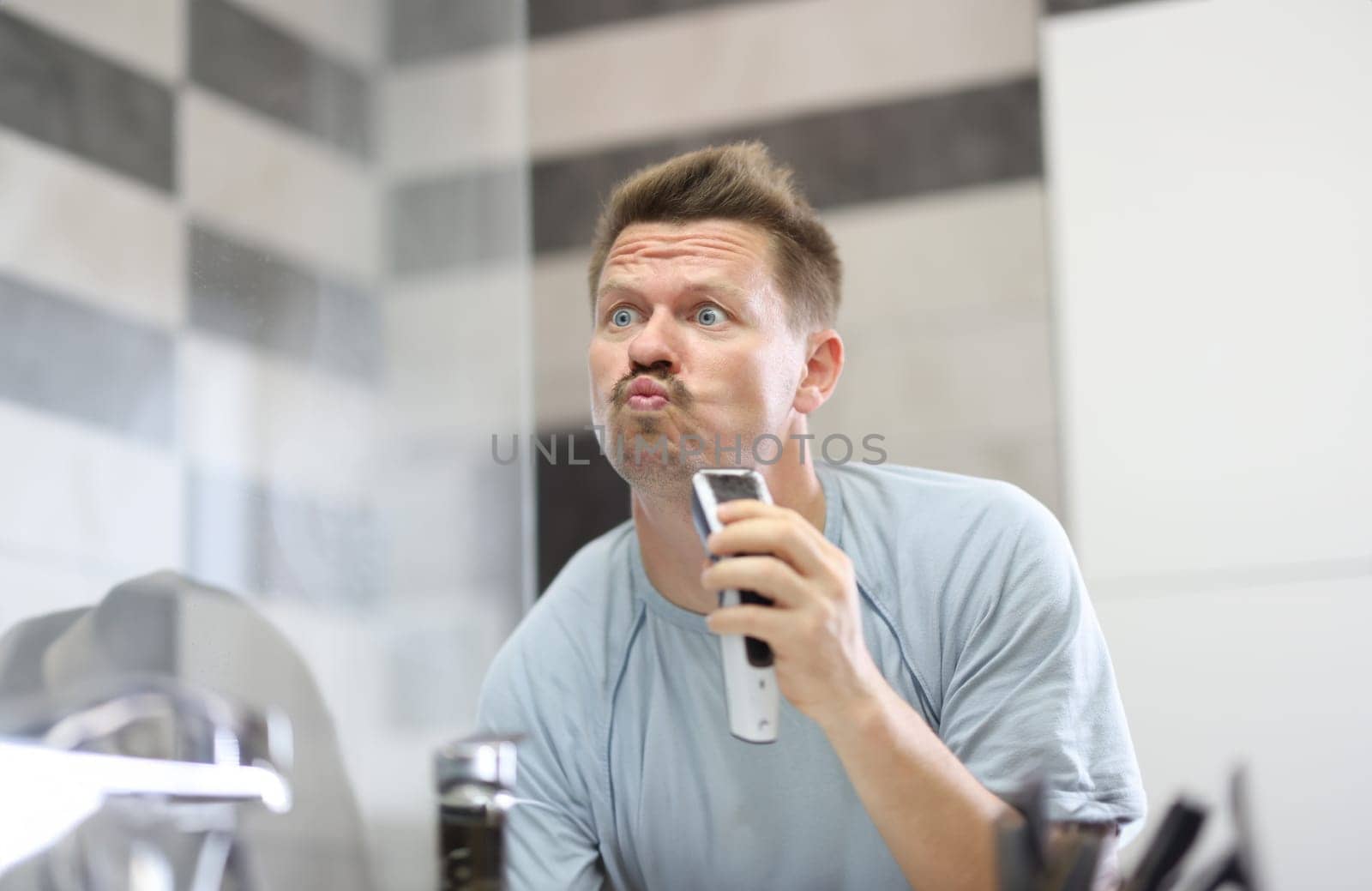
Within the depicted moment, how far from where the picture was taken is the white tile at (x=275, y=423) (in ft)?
4.72

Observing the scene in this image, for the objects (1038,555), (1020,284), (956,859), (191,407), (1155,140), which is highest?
(1155,140)

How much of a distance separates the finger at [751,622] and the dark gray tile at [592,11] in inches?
69.7

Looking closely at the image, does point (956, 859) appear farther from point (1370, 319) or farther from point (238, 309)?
point (1370, 319)

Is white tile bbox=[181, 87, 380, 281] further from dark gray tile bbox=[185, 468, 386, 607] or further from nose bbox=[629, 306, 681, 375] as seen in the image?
nose bbox=[629, 306, 681, 375]

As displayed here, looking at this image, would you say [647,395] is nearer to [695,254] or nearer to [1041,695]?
[695,254]

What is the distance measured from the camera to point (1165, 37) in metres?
2.12

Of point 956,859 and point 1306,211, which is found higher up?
point 1306,211

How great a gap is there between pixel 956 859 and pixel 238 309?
2.86 feet

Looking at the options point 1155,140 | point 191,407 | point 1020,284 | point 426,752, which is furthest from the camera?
point 1020,284

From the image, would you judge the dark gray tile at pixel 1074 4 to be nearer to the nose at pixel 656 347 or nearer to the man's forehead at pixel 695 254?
the man's forehead at pixel 695 254

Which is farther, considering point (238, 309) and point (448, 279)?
point (448, 279)

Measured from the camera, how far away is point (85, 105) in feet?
4.45

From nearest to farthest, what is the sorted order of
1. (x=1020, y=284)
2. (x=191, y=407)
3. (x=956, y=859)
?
(x=956, y=859)
(x=191, y=407)
(x=1020, y=284)

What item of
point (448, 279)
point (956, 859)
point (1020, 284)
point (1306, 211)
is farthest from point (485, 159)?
point (956, 859)
